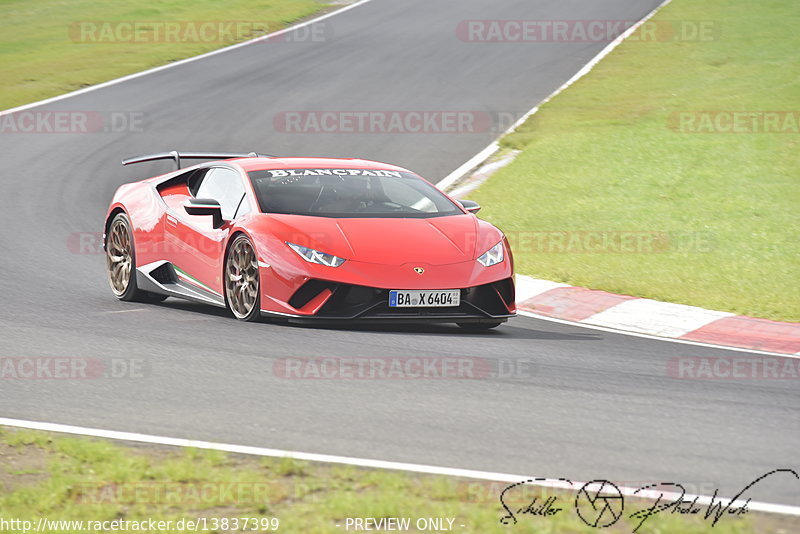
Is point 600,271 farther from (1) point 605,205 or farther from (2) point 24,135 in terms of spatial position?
(2) point 24,135

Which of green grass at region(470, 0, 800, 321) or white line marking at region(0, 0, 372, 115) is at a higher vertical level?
white line marking at region(0, 0, 372, 115)

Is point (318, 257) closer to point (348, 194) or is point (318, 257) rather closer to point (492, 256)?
point (348, 194)

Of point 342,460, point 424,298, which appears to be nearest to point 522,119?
point 424,298

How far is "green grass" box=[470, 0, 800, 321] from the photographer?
11617mm

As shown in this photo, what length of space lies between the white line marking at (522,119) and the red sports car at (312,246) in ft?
20.2

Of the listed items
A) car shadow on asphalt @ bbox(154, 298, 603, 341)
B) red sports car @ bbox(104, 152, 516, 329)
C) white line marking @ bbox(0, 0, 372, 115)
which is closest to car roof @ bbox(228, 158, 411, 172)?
red sports car @ bbox(104, 152, 516, 329)

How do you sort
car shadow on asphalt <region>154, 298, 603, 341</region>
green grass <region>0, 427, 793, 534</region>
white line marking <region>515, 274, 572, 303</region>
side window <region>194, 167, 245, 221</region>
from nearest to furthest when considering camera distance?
green grass <region>0, 427, 793, 534</region>
car shadow on asphalt <region>154, 298, 603, 341</region>
side window <region>194, 167, 245, 221</region>
white line marking <region>515, 274, 572, 303</region>

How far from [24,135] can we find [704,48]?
14.3m

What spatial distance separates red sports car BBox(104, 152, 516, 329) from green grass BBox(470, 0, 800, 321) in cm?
241

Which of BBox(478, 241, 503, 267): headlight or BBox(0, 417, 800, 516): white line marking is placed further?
BBox(478, 241, 503, 267): headlight

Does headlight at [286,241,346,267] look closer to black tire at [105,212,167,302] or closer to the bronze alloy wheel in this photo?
black tire at [105,212,167,302]

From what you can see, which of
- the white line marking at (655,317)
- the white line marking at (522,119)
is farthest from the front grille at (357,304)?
the white line marking at (522,119)

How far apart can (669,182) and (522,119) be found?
17.9ft

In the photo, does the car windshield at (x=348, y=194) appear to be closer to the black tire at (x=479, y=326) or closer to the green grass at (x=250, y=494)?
the black tire at (x=479, y=326)
